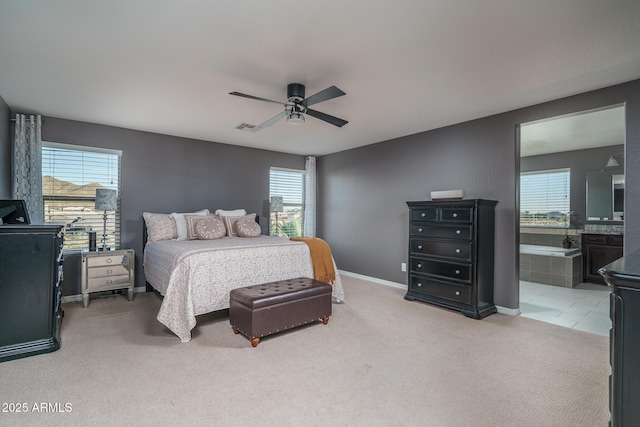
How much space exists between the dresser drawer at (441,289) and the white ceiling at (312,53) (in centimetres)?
216

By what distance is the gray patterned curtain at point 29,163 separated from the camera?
12.6 ft

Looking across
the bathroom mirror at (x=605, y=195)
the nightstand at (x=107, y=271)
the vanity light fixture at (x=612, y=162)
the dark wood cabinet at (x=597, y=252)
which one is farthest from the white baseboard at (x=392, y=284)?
the vanity light fixture at (x=612, y=162)

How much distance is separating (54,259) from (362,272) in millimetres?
4411

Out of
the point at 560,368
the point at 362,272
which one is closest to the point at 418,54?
the point at 560,368

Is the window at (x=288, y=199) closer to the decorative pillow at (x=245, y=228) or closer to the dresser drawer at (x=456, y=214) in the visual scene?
the decorative pillow at (x=245, y=228)

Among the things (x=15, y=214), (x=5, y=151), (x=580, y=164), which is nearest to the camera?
(x=15, y=214)

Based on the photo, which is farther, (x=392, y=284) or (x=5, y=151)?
(x=392, y=284)

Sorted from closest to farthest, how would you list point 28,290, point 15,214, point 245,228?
point 28,290 → point 15,214 → point 245,228

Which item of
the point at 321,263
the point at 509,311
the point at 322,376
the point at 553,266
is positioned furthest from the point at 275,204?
the point at 553,266

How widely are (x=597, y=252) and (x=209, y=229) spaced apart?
21.1ft

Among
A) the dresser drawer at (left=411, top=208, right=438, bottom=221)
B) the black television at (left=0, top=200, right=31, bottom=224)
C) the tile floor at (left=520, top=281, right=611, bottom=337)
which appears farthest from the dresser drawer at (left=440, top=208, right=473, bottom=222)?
the black television at (left=0, top=200, right=31, bottom=224)

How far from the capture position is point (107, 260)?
13.5 ft

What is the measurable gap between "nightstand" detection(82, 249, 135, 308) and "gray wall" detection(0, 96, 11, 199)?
43.9 inches

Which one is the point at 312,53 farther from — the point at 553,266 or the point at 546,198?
the point at 546,198
